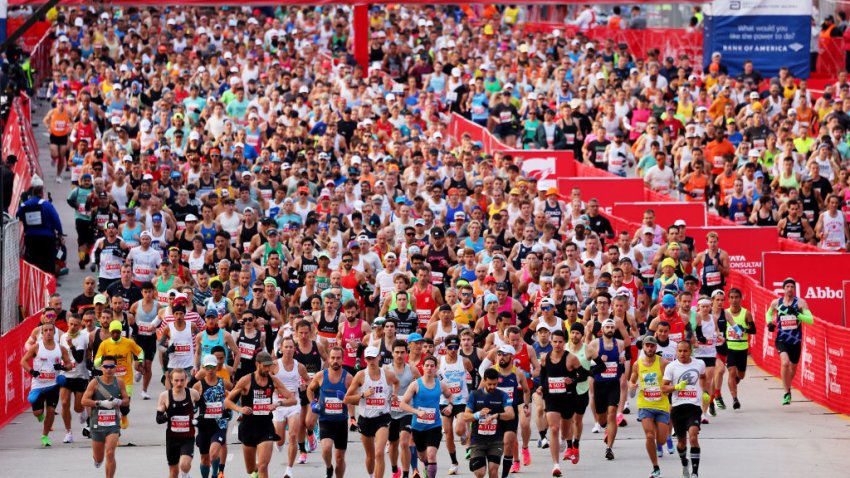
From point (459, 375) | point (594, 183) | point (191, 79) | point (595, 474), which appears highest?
point (191, 79)

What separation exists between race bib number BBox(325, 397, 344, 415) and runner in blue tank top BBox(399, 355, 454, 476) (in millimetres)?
732

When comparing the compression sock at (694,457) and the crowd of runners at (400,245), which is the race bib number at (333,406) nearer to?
the crowd of runners at (400,245)

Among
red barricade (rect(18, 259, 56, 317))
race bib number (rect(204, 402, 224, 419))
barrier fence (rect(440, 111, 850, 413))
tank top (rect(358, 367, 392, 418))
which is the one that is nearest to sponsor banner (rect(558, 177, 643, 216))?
barrier fence (rect(440, 111, 850, 413))

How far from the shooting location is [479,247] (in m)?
25.5

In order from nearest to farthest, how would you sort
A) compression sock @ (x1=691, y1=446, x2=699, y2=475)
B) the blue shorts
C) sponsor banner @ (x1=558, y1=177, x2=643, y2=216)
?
compression sock @ (x1=691, y1=446, x2=699, y2=475) → the blue shorts → sponsor banner @ (x1=558, y1=177, x2=643, y2=216)

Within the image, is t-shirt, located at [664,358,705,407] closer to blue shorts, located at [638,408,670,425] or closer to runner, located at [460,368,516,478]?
blue shorts, located at [638,408,670,425]

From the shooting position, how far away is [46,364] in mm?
21109

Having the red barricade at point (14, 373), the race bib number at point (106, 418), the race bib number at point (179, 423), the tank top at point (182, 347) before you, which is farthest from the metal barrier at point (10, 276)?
the race bib number at point (179, 423)

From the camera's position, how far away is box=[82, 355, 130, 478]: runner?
18844 mm

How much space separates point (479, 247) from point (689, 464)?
21.4ft

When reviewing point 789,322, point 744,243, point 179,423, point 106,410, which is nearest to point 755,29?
point 744,243

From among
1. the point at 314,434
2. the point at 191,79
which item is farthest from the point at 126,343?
the point at 191,79

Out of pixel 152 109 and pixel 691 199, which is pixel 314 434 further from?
pixel 152 109

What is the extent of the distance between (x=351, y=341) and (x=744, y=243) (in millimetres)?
8733
